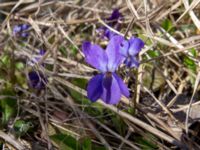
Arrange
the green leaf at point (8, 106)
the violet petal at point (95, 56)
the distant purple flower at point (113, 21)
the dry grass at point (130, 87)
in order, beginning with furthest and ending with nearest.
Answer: the distant purple flower at point (113, 21), the green leaf at point (8, 106), the dry grass at point (130, 87), the violet petal at point (95, 56)

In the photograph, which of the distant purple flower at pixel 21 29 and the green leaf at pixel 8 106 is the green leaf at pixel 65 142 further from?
the distant purple flower at pixel 21 29

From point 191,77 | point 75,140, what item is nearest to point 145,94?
point 191,77

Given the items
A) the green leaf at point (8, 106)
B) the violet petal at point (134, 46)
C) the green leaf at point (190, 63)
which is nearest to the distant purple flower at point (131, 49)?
the violet petal at point (134, 46)

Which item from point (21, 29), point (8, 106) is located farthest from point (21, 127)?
point (21, 29)

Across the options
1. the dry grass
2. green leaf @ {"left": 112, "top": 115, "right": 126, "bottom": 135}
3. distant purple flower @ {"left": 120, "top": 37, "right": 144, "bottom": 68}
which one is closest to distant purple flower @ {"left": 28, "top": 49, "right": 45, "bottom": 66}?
the dry grass

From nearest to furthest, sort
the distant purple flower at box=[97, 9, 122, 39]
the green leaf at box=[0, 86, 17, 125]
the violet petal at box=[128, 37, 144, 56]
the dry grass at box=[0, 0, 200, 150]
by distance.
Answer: the violet petal at box=[128, 37, 144, 56], the dry grass at box=[0, 0, 200, 150], the green leaf at box=[0, 86, 17, 125], the distant purple flower at box=[97, 9, 122, 39]

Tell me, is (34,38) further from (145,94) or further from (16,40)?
(145,94)

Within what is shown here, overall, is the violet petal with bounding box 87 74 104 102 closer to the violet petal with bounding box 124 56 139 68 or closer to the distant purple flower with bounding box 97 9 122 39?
the violet petal with bounding box 124 56 139 68

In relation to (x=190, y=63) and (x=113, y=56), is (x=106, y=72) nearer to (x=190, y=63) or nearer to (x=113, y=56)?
(x=113, y=56)

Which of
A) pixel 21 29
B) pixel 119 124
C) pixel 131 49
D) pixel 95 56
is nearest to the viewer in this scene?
pixel 95 56
